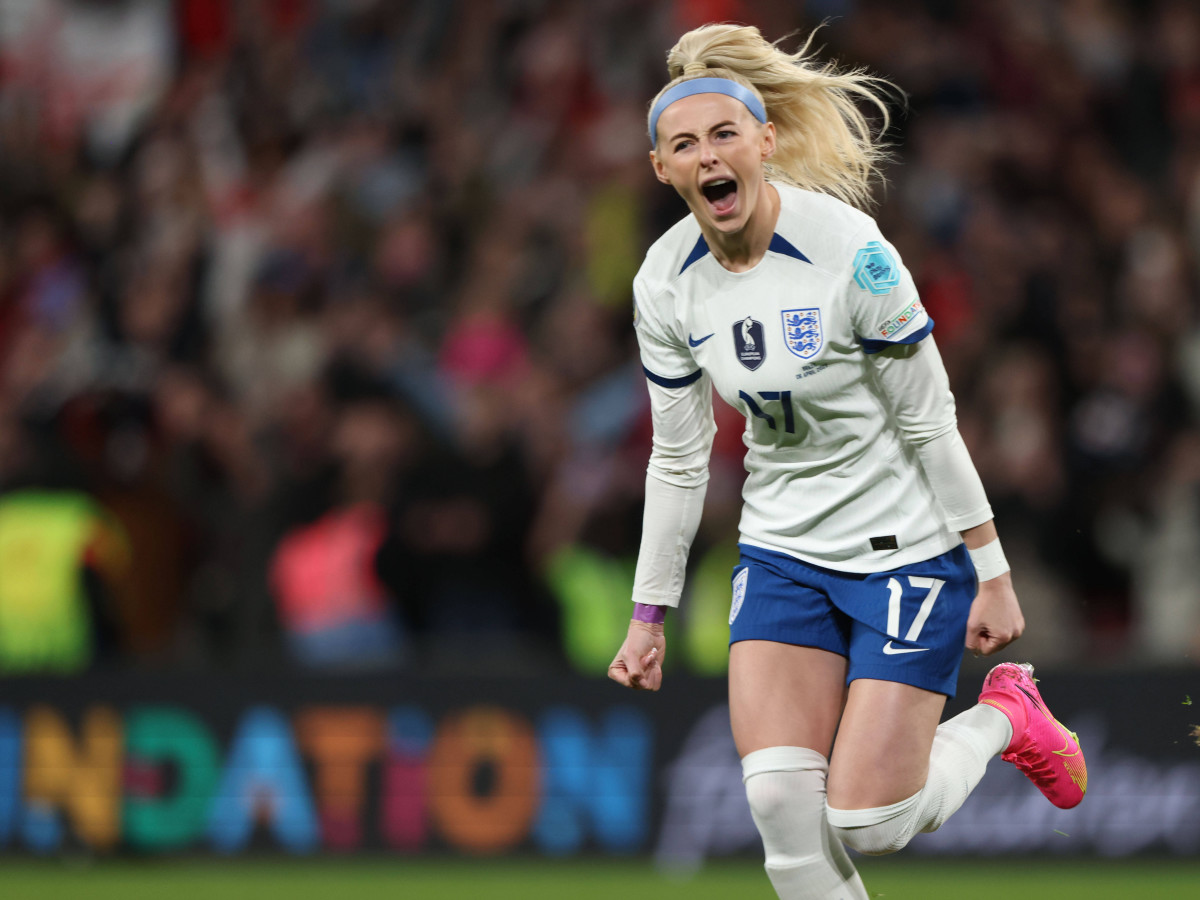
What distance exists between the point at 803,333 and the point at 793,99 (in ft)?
2.02

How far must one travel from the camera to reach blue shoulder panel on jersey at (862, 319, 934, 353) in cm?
390

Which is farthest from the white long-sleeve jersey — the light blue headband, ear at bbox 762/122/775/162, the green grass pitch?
the green grass pitch

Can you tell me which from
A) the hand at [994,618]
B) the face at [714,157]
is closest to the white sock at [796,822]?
the hand at [994,618]

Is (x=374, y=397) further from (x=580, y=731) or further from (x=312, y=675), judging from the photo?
(x=580, y=731)

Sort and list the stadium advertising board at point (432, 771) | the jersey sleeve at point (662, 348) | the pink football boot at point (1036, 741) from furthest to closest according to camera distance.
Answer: the stadium advertising board at point (432, 771) → the pink football boot at point (1036, 741) → the jersey sleeve at point (662, 348)

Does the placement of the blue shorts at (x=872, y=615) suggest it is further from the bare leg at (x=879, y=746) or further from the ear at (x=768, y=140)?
the ear at (x=768, y=140)

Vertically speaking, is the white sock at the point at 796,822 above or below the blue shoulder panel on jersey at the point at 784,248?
below

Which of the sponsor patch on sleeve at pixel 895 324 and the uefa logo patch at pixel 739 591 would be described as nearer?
the sponsor patch on sleeve at pixel 895 324

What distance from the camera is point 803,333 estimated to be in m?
3.95

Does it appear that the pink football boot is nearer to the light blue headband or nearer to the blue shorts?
the blue shorts

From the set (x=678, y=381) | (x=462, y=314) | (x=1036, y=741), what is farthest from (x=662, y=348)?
(x=462, y=314)

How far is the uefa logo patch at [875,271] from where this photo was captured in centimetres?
390

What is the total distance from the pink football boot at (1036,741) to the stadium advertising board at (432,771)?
2.74m

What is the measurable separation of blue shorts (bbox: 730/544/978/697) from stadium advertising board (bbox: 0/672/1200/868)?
3.35m
